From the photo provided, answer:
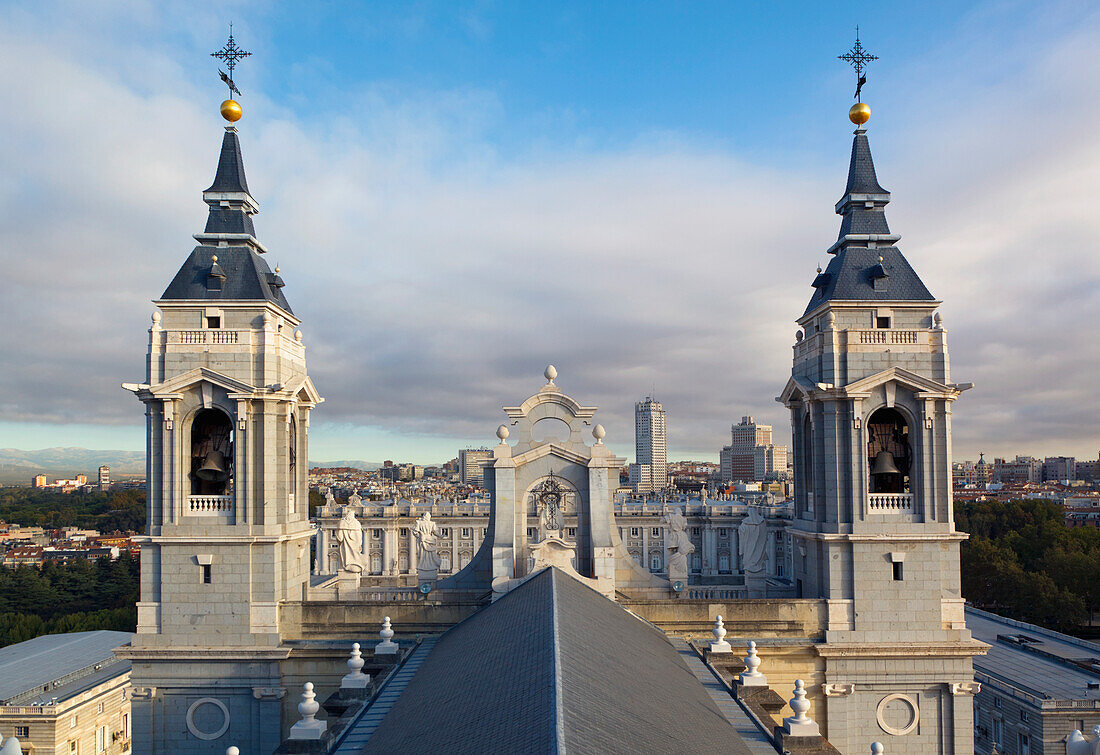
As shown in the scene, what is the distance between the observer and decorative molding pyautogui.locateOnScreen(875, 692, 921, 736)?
2181 centimetres

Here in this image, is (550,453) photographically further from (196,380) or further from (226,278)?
(226,278)

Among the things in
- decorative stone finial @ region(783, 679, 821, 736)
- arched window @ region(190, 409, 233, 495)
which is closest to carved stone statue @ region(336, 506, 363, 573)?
arched window @ region(190, 409, 233, 495)

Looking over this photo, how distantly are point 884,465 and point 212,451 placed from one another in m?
20.1

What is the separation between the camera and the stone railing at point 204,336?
22.5 m

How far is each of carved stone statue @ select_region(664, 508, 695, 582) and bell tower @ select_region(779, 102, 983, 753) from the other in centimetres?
380

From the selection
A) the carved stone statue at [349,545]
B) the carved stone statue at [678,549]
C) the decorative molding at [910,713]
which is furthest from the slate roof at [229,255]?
the decorative molding at [910,713]

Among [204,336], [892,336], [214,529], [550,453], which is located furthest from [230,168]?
[892,336]

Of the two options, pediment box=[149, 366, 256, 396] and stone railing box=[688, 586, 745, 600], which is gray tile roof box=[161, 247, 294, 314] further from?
stone railing box=[688, 586, 745, 600]

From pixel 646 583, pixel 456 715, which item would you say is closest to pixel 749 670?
pixel 646 583

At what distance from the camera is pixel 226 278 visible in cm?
2309

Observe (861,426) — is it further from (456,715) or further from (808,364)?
(456,715)

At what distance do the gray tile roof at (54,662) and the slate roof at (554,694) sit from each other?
1298 inches

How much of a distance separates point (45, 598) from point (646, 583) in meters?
75.3

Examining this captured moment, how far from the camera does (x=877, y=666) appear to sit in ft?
72.4
